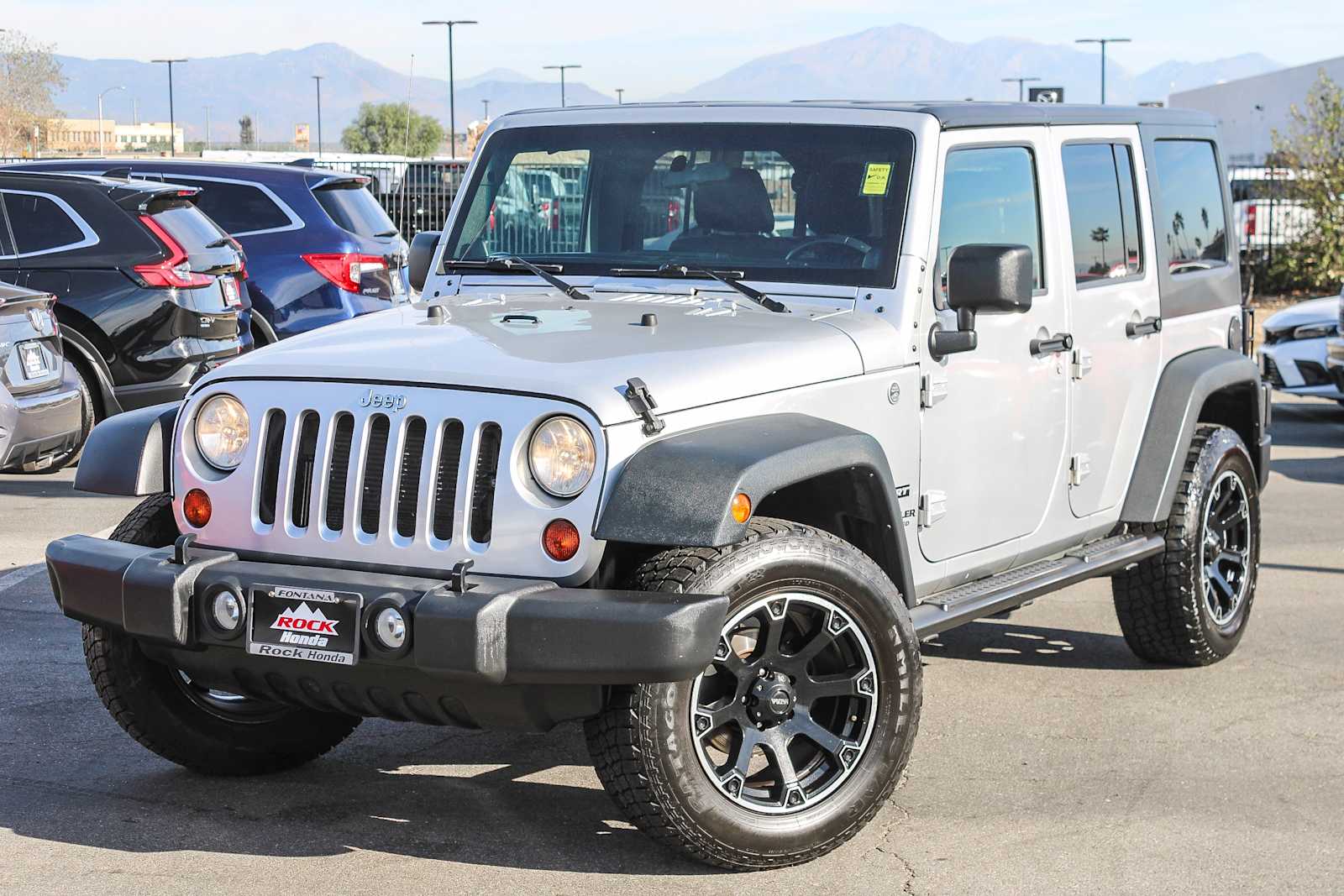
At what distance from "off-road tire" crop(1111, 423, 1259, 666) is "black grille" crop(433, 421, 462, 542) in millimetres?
3122

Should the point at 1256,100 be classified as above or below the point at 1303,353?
above

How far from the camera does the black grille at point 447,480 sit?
4.20m

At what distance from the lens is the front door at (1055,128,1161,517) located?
5.91 m

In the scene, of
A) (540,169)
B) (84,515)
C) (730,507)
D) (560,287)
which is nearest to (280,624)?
(730,507)

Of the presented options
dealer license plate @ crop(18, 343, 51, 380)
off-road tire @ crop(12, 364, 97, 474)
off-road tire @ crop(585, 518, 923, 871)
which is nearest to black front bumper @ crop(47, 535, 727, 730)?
off-road tire @ crop(585, 518, 923, 871)

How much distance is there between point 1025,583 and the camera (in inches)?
218

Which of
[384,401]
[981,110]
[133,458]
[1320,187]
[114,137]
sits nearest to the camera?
[384,401]

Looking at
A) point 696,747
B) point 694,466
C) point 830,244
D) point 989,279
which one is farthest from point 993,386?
point 696,747

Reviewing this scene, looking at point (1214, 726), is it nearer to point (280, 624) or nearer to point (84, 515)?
point (280, 624)

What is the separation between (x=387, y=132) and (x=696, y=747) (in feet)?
329

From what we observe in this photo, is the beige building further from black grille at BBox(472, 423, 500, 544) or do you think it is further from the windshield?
black grille at BBox(472, 423, 500, 544)

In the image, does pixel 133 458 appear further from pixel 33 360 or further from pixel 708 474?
pixel 33 360

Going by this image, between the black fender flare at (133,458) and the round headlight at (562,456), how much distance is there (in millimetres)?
1144

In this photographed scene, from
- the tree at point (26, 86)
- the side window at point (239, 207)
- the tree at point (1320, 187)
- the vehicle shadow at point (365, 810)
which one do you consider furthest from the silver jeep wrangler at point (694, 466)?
the tree at point (26, 86)
